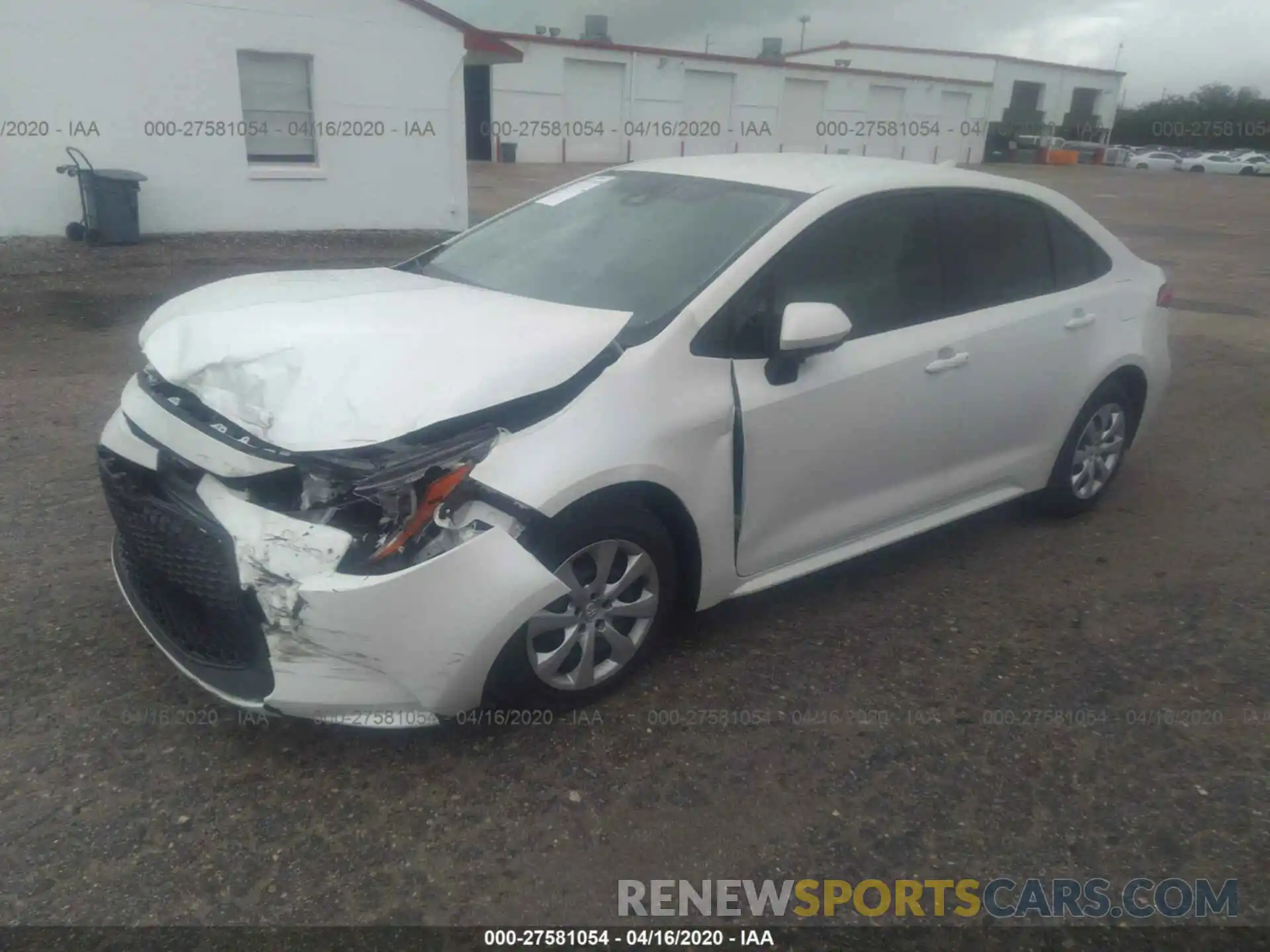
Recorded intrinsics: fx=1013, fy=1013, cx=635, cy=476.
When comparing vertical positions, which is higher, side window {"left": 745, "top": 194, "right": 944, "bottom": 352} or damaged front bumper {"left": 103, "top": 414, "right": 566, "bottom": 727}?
side window {"left": 745, "top": 194, "right": 944, "bottom": 352}

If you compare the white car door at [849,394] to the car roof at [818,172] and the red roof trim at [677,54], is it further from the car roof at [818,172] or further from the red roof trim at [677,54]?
the red roof trim at [677,54]

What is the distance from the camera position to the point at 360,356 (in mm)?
2861

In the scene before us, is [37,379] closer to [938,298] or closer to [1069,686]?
[938,298]

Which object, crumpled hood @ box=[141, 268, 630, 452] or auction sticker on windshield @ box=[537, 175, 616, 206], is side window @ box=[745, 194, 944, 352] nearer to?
crumpled hood @ box=[141, 268, 630, 452]

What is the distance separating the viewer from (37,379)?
653 centimetres

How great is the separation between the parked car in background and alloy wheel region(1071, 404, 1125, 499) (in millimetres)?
51722

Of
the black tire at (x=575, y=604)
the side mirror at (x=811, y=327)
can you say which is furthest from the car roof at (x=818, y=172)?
the black tire at (x=575, y=604)

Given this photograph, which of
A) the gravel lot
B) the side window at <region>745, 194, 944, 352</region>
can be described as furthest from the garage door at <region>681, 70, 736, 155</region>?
the gravel lot

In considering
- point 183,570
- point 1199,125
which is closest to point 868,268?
point 183,570

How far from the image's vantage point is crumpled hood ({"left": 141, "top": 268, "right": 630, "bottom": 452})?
2680 millimetres

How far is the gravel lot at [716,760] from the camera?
254 centimetres

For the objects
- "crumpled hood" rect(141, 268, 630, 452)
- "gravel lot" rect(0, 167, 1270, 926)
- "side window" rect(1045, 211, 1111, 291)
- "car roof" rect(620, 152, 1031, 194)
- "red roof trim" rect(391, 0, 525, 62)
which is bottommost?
"gravel lot" rect(0, 167, 1270, 926)

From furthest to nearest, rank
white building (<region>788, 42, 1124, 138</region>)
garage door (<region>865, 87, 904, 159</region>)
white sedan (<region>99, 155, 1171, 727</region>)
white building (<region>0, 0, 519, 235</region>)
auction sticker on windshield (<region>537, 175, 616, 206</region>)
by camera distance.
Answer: white building (<region>788, 42, 1124, 138</region>), garage door (<region>865, 87, 904, 159</region>), white building (<region>0, 0, 519, 235</region>), auction sticker on windshield (<region>537, 175, 616, 206</region>), white sedan (<region>99, 155, 1171, 727</region>)

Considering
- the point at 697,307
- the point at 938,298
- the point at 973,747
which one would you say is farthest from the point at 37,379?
the point at 973,747
